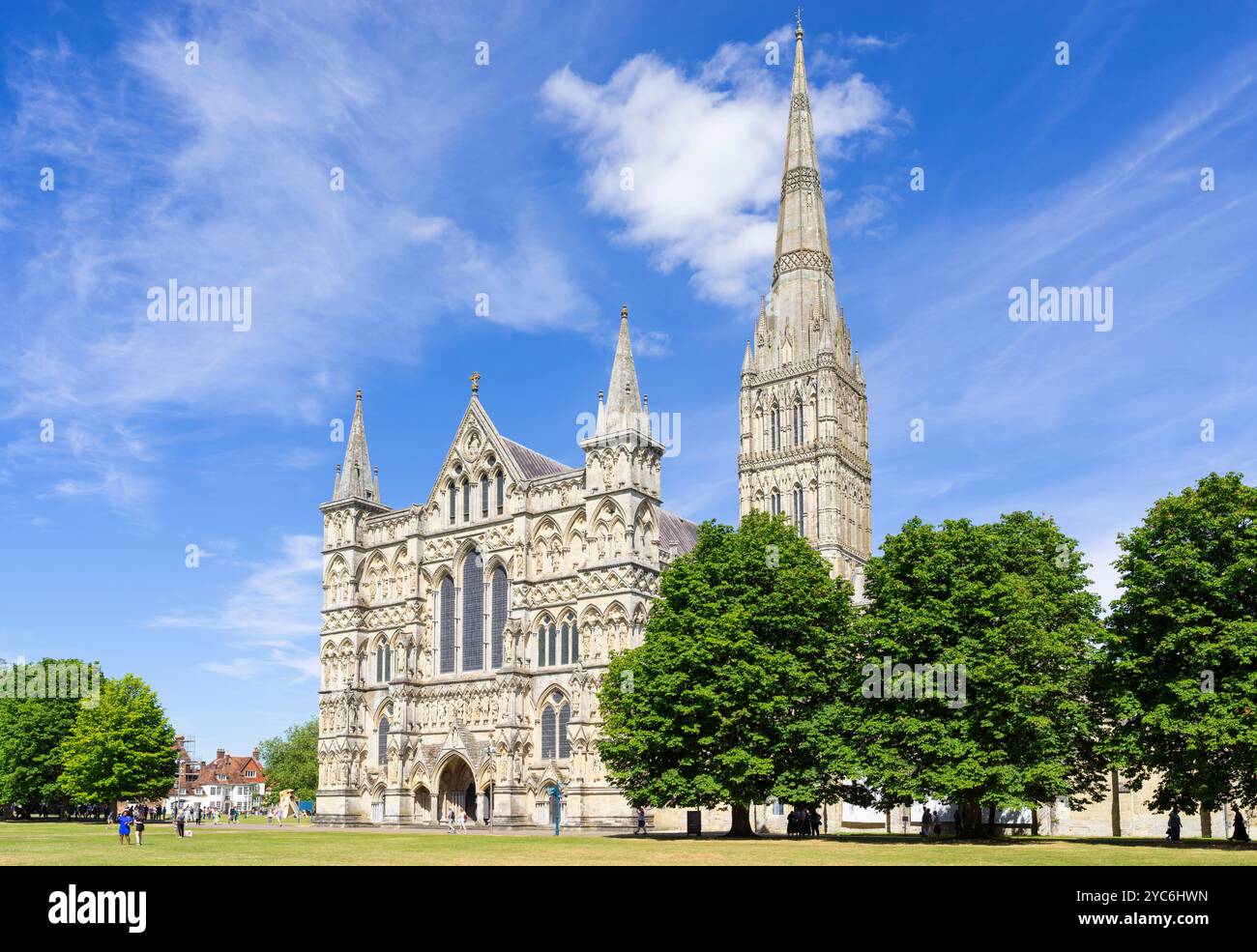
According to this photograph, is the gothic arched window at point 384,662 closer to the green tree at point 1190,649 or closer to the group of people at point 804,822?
the group of people at point 804,822

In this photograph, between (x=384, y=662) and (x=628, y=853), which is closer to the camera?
(x=628, y=853)

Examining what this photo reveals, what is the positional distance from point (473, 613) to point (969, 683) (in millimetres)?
38109

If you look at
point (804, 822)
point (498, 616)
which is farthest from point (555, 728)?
point (804, 822)

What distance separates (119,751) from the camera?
258 ft

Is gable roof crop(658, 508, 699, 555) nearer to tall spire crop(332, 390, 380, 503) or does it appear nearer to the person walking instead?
tall spire crop(332, 390, 380, 503)

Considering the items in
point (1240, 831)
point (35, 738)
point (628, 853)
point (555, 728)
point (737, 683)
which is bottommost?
point (35, 738)

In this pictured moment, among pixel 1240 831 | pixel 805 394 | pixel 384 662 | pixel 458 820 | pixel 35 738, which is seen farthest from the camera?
pixel 805 394

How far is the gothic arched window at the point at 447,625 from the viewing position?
244ft

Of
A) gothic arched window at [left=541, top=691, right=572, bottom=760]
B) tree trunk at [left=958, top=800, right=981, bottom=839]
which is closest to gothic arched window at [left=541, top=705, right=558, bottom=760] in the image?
gothic arched window at [left=541, top=691, right=572, bottom=760]

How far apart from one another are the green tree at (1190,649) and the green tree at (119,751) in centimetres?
6289

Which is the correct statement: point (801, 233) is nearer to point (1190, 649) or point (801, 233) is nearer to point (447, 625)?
point (447, 625)

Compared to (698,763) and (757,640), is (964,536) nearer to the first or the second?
(757,640)

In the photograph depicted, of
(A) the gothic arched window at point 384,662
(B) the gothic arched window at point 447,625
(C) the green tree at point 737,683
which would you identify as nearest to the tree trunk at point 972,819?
(C) the green tree at point 737,683
